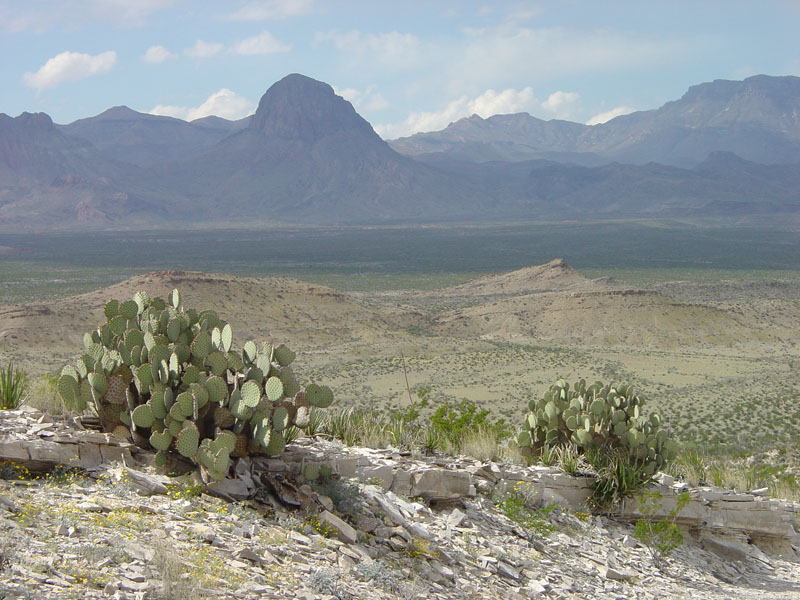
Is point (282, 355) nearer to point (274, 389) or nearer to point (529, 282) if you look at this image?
point (274, 389)

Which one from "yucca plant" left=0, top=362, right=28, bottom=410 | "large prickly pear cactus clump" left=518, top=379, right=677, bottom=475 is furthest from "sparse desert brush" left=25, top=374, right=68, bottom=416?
"large prickly pear cactus clump" left=518, top=379, right=677, bottom=475

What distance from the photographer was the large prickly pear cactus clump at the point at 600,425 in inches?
417

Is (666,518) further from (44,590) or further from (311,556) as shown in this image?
(44,590)

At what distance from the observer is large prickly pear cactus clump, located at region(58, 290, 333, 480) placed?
7.64 metres

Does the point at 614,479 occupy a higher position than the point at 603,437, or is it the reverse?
the point at 603,437

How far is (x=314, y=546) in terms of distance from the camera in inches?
273

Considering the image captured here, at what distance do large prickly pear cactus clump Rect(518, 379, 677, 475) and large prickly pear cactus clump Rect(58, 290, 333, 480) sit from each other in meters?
3.77

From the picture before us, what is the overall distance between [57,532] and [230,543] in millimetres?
1281

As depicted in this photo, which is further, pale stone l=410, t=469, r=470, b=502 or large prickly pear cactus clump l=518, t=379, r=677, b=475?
large prickly pear cactus clump l=518, t=379, r=677, b=475

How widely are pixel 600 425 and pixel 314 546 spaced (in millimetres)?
5113

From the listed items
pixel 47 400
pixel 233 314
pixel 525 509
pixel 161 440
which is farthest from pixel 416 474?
pixel 233 314

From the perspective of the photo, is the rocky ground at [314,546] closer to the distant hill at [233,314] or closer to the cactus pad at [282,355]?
the cactus pad at [282,355]

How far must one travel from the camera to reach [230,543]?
657 centimetres

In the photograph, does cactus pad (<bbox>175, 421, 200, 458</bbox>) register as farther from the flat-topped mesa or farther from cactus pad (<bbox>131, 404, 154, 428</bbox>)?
the flat-topped mesa
